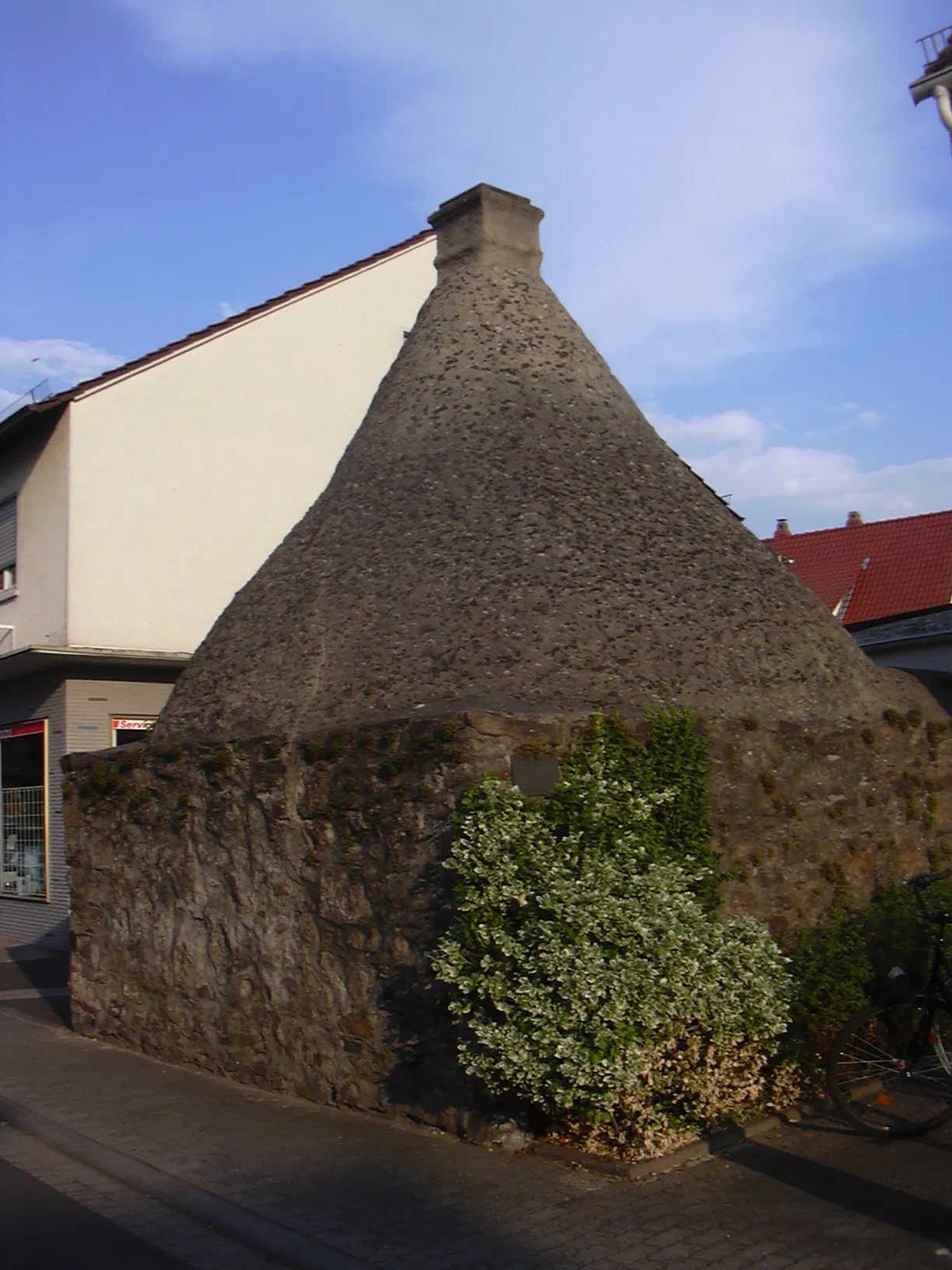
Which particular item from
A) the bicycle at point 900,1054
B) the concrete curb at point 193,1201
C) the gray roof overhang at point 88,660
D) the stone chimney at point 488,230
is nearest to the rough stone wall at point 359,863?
the bicycle at point 900,1054

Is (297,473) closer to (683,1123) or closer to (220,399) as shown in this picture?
(220,399)

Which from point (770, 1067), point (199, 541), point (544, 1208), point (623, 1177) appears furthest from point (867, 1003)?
point (199, 541)

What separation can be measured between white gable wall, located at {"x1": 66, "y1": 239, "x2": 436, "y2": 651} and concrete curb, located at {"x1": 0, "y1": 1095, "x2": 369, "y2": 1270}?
33.0 feet

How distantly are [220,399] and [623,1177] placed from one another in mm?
14611

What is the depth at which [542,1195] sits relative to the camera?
19.5 feet

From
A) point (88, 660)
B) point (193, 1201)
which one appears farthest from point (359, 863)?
point (88, 660)

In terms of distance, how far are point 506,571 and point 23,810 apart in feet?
42.0

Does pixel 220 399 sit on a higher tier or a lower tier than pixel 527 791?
higher

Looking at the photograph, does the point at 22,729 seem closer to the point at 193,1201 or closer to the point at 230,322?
the point at 230,322

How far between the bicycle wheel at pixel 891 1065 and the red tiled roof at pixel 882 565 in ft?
78.1

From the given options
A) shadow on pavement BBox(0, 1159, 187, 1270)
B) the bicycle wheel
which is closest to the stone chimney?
the bicycle wheel

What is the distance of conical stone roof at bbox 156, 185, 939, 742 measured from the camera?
8.02 m

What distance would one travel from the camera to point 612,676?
7789mm

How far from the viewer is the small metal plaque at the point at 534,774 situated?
22.5 ft
